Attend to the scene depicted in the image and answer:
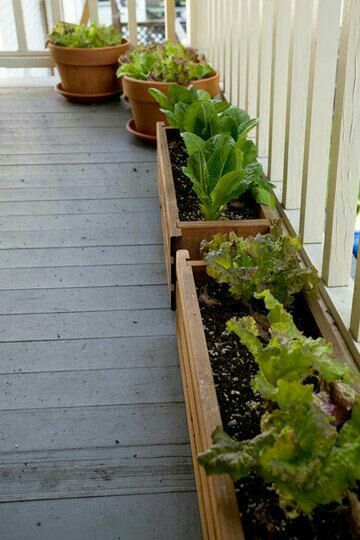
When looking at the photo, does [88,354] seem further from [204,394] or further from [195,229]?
[204,394]

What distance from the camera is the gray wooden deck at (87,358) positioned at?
1.45 m

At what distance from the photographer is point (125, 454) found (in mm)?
1579

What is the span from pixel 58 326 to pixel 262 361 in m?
0.94

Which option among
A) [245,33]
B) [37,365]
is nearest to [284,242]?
[37,365]

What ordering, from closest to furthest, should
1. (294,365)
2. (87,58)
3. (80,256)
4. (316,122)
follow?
(294,365) → (316,122) → (80,256) → (87,58)

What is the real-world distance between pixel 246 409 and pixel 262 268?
0.37 meters

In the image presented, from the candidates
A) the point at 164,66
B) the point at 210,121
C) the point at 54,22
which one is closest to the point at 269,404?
the point at 210,121

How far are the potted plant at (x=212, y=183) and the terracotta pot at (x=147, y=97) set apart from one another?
763mm

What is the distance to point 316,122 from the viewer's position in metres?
1.79

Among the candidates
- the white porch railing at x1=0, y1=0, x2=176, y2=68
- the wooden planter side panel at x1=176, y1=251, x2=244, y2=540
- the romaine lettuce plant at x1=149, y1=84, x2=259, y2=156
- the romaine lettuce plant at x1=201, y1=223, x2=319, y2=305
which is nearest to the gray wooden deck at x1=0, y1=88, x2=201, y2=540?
the wooden planter side panel at x1=176, y1=251, x2=244, y2=540

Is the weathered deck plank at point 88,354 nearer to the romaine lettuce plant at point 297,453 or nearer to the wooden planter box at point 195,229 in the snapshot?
the wooden planter box at point 195,229

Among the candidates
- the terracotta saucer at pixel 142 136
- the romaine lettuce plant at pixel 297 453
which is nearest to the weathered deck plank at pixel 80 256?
the terracotta saucer at pixel 142 136

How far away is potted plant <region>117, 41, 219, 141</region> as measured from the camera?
317cm

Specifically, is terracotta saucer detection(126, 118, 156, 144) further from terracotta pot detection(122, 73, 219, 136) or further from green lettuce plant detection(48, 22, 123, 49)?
green lettuce plant detection(48, 22, 123, 49)
